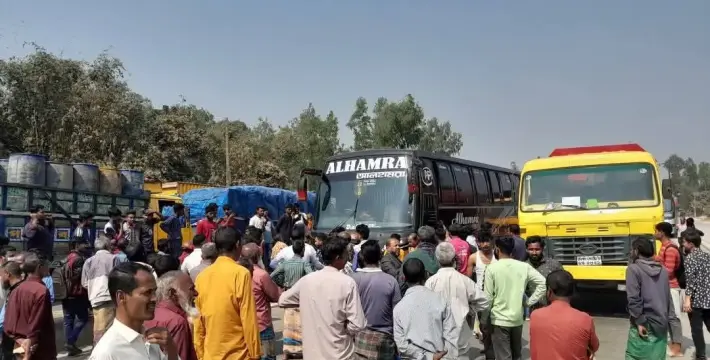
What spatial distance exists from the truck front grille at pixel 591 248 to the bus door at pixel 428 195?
108 inches

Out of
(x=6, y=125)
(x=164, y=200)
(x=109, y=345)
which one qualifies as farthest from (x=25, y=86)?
(x=109, y=345)

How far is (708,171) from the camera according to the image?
110 metres

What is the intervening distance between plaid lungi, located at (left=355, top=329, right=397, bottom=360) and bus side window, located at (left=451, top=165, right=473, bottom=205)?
10050mm

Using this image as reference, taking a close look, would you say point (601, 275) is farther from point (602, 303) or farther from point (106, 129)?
point (106, 129)

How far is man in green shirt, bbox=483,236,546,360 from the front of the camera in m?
5.59

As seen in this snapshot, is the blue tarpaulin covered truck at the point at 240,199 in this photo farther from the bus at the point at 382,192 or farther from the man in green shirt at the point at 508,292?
the man in green shirt at the point at 508,292

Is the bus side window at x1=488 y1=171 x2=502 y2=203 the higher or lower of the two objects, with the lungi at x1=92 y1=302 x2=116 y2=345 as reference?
higher

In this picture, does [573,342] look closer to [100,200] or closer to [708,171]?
[100,200]

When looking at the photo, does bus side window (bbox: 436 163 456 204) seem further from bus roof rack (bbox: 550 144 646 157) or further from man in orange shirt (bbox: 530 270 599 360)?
man in orange shirt (bbox: 530 270 599 360)

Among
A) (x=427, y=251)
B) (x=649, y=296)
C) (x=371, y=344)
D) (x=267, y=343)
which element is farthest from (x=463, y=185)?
(x=371, y=344)

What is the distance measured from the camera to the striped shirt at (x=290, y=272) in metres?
6.32

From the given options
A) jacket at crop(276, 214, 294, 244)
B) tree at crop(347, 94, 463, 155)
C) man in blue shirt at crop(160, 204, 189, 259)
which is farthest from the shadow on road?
tree at crop(347, 94, 463, 155)

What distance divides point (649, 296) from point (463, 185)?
962 cm

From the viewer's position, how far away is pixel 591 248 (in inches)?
377
